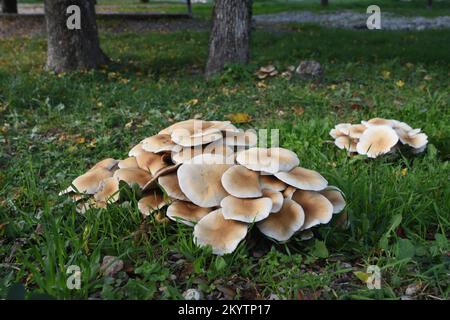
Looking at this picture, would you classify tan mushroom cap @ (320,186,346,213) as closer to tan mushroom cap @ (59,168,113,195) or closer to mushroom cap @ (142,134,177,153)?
mushroom cap @ (142,134,177,153)

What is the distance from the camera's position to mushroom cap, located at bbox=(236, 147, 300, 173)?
8.80 feet

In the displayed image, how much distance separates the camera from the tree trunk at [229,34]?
7855 mm

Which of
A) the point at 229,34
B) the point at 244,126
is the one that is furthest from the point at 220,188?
the point at 229,34

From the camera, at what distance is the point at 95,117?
5777 millimetres

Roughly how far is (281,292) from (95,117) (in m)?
3.93

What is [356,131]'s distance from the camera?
13.8 ft

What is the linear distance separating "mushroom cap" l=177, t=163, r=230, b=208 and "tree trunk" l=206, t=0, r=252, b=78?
5504 mm

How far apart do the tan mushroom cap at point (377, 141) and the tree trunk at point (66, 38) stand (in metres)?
5.63

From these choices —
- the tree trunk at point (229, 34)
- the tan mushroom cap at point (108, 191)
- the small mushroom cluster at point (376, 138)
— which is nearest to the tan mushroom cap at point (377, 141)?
the small mushroom cluster at point (376, 138)

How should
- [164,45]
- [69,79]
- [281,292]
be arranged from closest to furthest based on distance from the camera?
[281,292] → [69,79] → [164,45]

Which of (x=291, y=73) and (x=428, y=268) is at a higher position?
(x=291, y=73)
